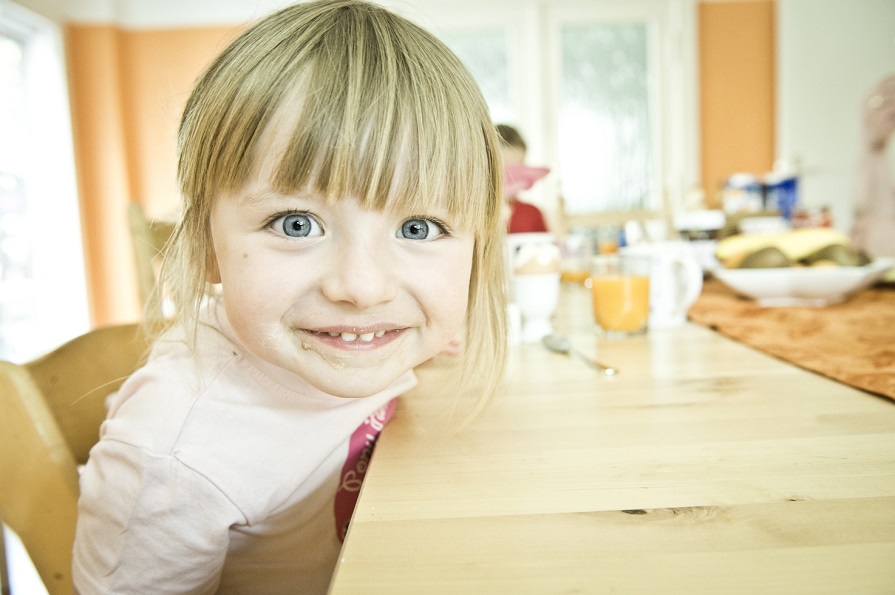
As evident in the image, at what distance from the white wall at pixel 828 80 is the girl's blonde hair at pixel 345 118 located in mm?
3616

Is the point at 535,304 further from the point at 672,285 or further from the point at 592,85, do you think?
the point at 592,85

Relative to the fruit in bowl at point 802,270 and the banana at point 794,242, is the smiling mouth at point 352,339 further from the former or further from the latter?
the banana at point 794,242

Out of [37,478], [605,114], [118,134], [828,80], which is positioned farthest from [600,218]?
[118,134]

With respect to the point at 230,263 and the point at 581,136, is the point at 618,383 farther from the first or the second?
the point at 581,136

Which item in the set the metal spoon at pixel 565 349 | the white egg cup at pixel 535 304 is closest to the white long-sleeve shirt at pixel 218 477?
the metal spoon at pixel 565 349

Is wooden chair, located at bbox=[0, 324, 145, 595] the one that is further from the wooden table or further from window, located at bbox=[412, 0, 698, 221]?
window, located at bbox=[412, 0, 698, 221]

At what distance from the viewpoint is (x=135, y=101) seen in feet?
14.6

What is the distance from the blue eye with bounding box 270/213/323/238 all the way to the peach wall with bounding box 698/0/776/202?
4.43m

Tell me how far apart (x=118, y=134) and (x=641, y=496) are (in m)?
4.78

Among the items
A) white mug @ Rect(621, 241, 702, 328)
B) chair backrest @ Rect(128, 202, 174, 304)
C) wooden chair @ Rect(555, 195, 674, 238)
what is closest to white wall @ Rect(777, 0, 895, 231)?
wooden chair @ Rect(555, 195, 674, 238)

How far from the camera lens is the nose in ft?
1.33

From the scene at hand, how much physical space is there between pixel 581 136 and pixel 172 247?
4.25 m

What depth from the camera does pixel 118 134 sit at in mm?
4273

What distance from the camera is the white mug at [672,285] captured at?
959 mm
